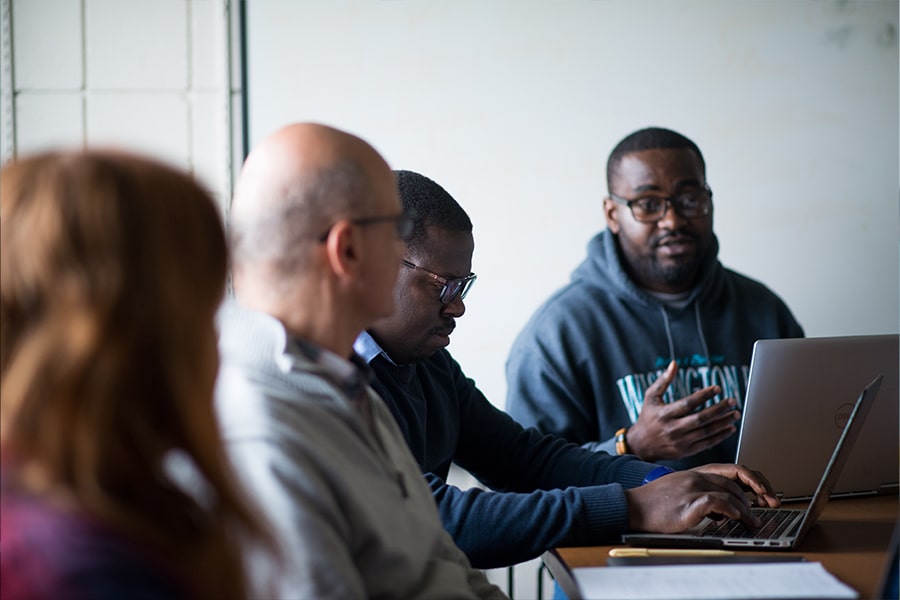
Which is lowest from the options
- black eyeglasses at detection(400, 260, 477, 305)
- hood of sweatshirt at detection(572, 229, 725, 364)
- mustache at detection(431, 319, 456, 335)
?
hood of sweatshirt at detection(572, 229, 725, 364)

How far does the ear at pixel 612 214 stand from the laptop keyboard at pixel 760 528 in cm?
115

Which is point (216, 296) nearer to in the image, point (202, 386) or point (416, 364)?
point (202, 386)

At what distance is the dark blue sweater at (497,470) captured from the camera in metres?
1.54

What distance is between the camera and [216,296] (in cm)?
81

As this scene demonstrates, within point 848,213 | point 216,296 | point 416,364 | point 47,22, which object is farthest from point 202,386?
point 848,213

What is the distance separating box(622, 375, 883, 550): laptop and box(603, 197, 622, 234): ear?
3.61 feet

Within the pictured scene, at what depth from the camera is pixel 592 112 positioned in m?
2.80

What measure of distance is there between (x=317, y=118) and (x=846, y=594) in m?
1.99

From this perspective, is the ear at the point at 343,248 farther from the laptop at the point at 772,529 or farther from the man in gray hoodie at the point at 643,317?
the man in gray hoodie at the point at 643,317

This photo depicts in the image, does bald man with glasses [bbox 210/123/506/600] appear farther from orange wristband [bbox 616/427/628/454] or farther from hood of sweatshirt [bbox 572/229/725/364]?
hood of sweatshirt [bbox 572/229/725/364]

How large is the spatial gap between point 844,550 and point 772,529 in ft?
0.39

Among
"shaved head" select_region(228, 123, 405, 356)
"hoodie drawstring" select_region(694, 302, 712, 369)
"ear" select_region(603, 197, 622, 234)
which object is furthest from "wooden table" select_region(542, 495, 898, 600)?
"ear" select_region(603, 197, 622, 234)

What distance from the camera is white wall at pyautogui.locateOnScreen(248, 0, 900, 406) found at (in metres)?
2.76

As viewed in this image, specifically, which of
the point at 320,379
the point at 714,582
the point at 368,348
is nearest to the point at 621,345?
the point at 368,348
